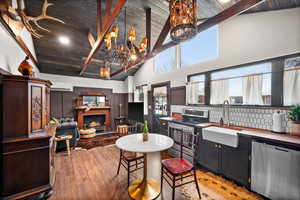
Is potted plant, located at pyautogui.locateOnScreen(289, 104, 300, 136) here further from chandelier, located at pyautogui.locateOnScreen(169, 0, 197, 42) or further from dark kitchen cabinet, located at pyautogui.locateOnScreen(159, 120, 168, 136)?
dark kitchen cabinet, located at pyautogui.locateOnScreen(159, 120, 168, 136)

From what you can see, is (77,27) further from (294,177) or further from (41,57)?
(294,177)

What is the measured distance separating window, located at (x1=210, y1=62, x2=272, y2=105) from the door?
166 centimetres

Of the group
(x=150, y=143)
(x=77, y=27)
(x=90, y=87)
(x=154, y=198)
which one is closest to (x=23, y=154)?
(x=150, y=143)

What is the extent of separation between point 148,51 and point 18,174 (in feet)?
10.8

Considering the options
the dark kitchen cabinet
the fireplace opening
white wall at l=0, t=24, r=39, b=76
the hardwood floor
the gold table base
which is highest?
white wall at l=0, t=24, r=39, b=76

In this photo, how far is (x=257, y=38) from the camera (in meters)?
2.09

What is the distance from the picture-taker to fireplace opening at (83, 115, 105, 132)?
5.76 m

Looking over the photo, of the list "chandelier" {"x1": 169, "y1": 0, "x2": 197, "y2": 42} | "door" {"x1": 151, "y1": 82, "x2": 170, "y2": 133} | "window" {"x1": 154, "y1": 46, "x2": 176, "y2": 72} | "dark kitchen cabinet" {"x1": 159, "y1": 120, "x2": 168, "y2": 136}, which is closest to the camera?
"chandelier" {"x1": 169, "y1": 0, "x2": 197, "y2": 42}

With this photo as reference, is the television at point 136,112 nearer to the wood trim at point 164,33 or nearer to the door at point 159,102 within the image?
the door at point 159,102

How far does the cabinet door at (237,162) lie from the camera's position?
1.82 metres

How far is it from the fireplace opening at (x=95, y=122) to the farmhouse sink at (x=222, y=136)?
5.33m

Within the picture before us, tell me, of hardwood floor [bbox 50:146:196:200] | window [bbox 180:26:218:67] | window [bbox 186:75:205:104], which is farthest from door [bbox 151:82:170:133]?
hardwood floor [bbox 50:146:196:200]

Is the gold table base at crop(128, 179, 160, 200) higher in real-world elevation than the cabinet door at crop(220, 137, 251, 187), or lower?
lower

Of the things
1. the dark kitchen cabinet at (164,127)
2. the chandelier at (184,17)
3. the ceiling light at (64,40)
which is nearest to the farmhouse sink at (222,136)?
the dark kitchen cabinet at (164,127)
